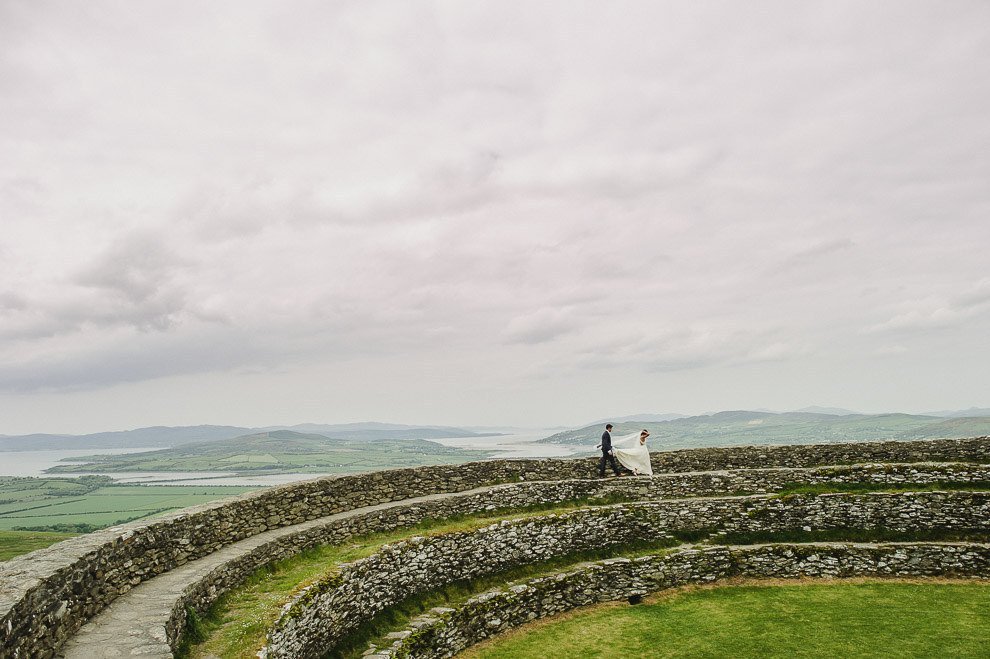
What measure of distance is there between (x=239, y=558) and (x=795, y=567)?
15.0 metres

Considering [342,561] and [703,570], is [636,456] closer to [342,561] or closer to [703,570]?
[703,570]

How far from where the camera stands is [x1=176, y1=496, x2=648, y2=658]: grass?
29.9 feet

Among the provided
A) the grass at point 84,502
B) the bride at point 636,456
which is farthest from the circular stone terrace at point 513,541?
the grass at point 84,502

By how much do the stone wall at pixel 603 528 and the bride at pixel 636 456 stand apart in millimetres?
2028

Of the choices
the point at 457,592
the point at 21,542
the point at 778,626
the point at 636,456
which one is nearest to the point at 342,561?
the point at 457,592

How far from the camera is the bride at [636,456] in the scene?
20141 millimetres

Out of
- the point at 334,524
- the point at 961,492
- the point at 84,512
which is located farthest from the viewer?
the point at 84,512

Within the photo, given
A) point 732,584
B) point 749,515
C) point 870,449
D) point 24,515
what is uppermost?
point 870,449

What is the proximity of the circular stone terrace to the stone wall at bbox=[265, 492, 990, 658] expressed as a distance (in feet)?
0.14

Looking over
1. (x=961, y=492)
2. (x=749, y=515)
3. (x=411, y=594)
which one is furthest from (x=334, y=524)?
(x=961, y=492)

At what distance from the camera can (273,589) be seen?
1169 centimetres

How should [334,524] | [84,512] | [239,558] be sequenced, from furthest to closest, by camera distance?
[84,512] → [334,524] → [239,558]

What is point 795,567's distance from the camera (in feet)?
51.6

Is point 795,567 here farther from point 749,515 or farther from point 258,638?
point 258,638
